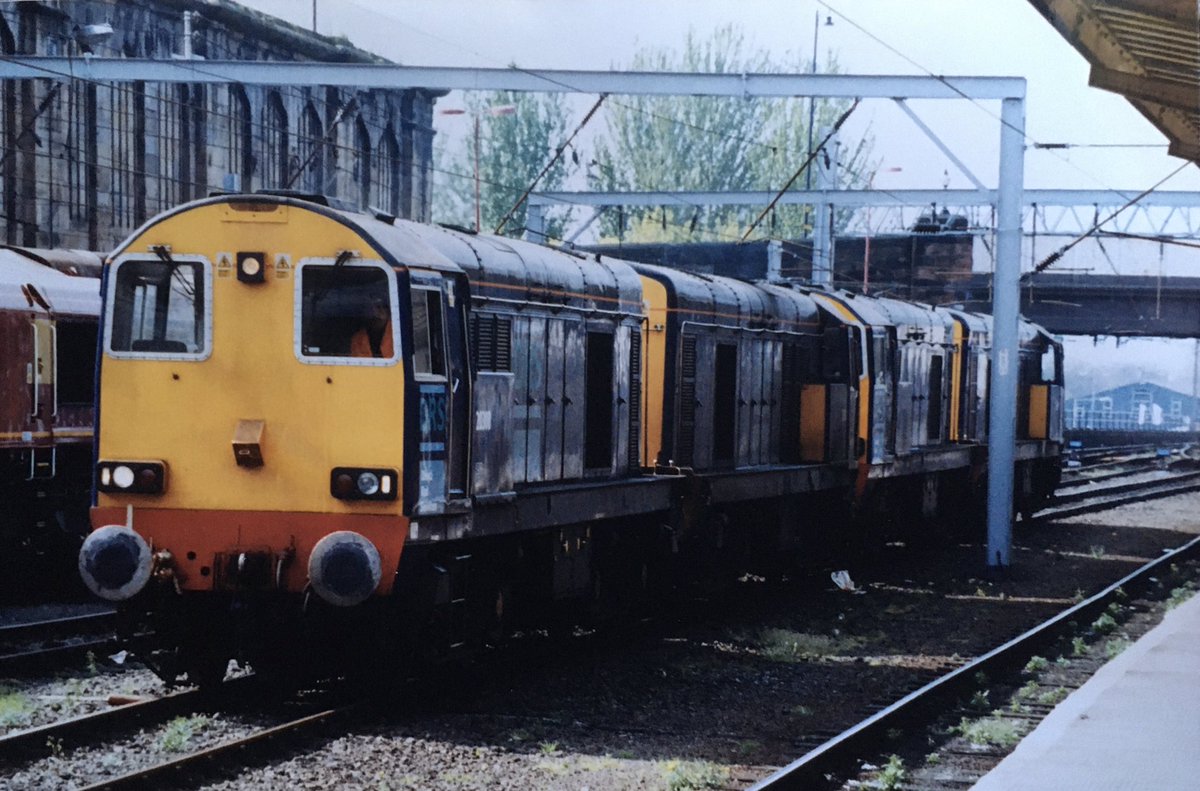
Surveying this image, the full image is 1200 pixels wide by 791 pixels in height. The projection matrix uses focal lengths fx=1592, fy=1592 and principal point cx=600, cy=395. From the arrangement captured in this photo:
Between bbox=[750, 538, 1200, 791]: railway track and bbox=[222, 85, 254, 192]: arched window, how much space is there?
2113 cm

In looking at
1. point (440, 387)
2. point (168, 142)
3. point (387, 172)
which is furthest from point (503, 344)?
point (387, 172)

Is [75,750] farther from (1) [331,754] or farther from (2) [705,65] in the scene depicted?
(2) [705,65]

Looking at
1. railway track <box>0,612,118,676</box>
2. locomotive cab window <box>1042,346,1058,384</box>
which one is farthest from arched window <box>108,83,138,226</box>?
→ locomotive cab window <box>1042,346,1058,384</box>

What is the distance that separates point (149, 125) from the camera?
99.7ft

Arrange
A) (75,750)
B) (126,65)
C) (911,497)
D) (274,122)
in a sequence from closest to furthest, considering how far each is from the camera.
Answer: (75,750) < (126,65) < (911,497) < (274,122)

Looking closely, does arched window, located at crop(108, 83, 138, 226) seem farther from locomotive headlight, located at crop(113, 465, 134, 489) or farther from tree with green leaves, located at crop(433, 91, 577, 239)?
tree with green leaves, located at crop(433, 91, 577, 239)

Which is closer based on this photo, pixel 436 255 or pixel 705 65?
pixel 436 255

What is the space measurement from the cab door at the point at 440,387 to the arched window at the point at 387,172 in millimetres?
29194

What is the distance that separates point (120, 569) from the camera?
9609 mm

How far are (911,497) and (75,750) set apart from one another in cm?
1527

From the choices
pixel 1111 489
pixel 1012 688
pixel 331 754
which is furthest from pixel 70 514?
pixel 1111 489

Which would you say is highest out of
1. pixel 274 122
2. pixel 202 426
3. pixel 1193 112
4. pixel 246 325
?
pixel 274 122

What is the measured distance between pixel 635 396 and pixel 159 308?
501 centimetres

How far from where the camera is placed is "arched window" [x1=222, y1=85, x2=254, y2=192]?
107 feet
